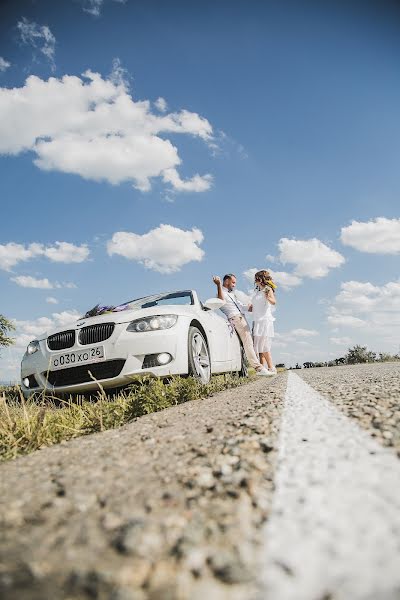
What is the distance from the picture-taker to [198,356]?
5.22 meters

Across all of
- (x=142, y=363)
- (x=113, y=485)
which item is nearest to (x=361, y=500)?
(x=113, y=485)

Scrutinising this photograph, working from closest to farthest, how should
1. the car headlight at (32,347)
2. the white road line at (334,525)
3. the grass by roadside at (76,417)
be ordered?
the white road line at (334,525)
the grass by roadside at (76,417)
the car headlight at (32,347)

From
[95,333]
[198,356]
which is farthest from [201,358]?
[95,333]

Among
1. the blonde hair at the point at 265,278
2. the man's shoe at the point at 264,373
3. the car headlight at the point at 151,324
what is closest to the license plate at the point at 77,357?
the car headlight at the point at 151,324

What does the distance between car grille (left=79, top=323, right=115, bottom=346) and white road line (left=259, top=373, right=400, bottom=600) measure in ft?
12.1

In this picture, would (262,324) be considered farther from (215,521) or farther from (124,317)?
(215,521)

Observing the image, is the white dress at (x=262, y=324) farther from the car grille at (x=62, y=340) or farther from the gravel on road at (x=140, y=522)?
the gravel on road at (x=140, y=522)

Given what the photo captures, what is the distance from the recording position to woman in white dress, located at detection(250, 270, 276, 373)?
25.2ft

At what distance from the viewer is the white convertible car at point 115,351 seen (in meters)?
4.46

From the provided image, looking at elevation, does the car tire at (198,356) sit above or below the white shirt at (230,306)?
below

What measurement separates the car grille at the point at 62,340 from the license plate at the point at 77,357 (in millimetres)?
149

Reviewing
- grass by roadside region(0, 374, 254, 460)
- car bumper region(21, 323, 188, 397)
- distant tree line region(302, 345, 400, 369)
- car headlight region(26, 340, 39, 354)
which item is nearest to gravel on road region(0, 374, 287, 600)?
grass by roadside region(0, 374, 254, 460)

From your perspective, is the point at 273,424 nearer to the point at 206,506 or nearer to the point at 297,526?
the point at 206,506

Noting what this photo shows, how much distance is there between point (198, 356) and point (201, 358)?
0.25 m
